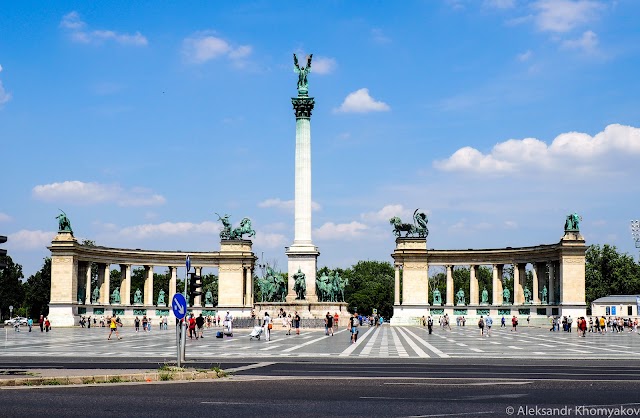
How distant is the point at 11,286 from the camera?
15750 cm

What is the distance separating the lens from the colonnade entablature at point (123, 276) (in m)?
106

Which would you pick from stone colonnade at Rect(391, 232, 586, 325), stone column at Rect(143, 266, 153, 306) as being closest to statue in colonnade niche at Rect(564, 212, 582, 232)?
stone colonnade at Rect(391, 232, 586, 325)

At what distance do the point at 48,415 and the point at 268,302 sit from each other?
82768mm

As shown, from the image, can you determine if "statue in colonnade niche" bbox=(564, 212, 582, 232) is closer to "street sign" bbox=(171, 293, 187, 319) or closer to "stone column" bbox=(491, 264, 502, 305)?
"stone column" bbox=(491, 264, 502, 305)

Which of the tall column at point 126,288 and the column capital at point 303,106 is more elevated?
the column capital at point 303,106

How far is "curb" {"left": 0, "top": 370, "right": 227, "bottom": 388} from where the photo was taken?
23.3 meters

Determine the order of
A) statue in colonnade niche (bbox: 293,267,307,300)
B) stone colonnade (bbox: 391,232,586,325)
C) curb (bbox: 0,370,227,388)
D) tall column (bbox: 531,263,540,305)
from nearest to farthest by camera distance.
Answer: curb (bbox: 0,370,227,388), statue in colonnade niche (bbox: 293,267,307,300), stone colonnade (bbox: 391,232,586,325), tall column (bbox: 531,263,540,305)

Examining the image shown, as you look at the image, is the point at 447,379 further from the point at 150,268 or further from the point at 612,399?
the point at 150,268

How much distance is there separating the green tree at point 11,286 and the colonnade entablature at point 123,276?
4188 cm

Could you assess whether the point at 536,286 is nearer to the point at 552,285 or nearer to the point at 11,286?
the point at 552,285

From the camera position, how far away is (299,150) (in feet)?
333

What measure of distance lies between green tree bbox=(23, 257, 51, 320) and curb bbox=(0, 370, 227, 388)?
12226cm

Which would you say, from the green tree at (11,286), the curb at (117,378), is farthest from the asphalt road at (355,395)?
the green tree at (11,286)

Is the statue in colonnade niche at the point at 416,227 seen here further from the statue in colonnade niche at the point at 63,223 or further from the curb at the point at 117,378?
the curb at the point at 117,378
